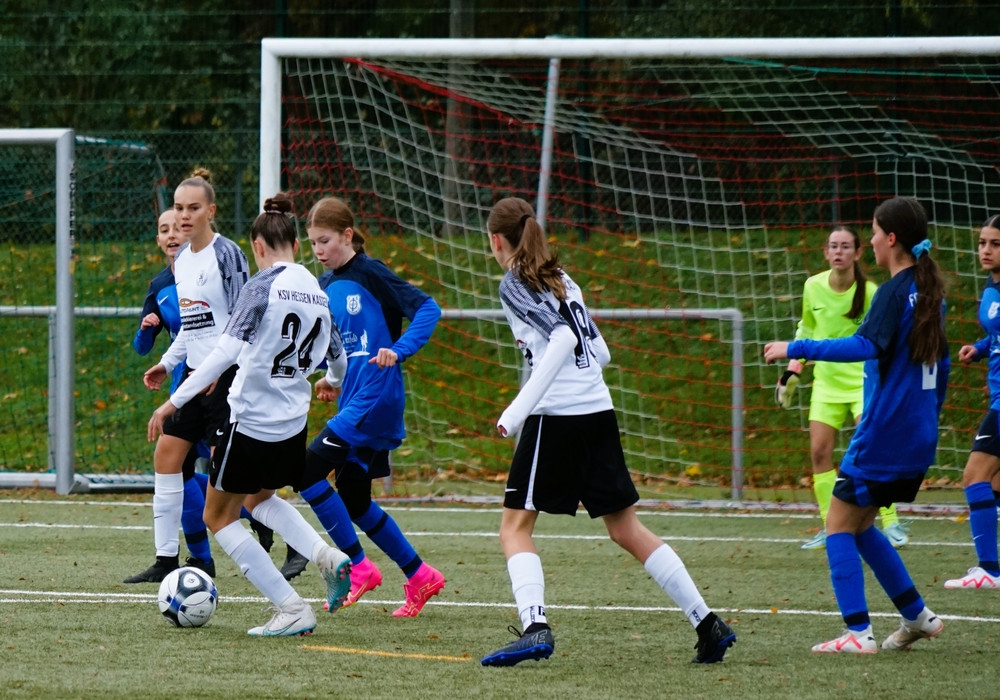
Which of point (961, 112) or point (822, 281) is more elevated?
point (961, 112)

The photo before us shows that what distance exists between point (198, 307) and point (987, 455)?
13.2 feet

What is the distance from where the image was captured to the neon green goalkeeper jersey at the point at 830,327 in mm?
7953

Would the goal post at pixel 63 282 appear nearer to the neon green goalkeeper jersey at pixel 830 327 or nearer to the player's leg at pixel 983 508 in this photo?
the neon green goalkeeper jersey at pixel 830 327

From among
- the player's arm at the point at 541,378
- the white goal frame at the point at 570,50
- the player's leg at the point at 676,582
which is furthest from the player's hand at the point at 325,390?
the white goal frame at the point at 570,50

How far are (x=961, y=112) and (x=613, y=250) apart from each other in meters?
3.52

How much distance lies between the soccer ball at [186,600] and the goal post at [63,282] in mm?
4911

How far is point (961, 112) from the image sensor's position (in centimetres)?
1023

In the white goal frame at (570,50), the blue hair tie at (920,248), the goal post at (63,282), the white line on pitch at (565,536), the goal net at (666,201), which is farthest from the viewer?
the goal net at (666,201)

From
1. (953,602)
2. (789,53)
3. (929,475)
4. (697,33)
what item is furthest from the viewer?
(697,33)

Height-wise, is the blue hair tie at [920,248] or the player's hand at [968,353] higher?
the blue hair tie at [920,248]

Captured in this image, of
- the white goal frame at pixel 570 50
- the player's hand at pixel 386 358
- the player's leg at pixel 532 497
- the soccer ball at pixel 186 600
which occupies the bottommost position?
the soccer ball at pixel 186 600

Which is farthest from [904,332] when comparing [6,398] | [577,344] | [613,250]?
[6,398]

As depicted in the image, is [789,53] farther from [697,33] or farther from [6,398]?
[6,398]

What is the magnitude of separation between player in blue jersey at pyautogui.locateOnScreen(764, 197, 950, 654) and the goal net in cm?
493
